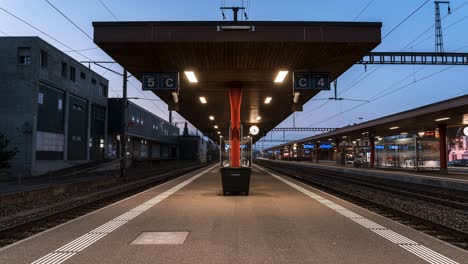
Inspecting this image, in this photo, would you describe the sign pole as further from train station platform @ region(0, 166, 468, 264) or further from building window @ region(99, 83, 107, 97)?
building window @ region(99, 83, 107, 97)

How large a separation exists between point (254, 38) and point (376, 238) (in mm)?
7432

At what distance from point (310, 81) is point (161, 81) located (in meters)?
6.14

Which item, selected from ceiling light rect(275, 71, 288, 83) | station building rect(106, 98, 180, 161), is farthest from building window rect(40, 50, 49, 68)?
ceiling light rect(275, 71, 288, 83)

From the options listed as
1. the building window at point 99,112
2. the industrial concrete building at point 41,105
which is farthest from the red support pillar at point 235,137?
the building window at point 99,112

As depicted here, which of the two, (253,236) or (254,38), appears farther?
(254,38)

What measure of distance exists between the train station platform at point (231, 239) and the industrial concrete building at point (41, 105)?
83.5ft

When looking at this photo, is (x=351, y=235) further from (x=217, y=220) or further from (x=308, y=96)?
A: (x=308, y=96)

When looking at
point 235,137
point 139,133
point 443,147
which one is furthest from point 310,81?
point 139,133

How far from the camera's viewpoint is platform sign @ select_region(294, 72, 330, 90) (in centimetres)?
1683

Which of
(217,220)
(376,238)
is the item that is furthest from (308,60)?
(376,238)

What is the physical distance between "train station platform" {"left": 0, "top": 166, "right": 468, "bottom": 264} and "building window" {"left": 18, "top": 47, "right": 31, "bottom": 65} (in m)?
26.9

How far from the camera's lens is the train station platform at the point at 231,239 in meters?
6.32

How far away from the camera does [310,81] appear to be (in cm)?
1697

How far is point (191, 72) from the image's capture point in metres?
17.4
